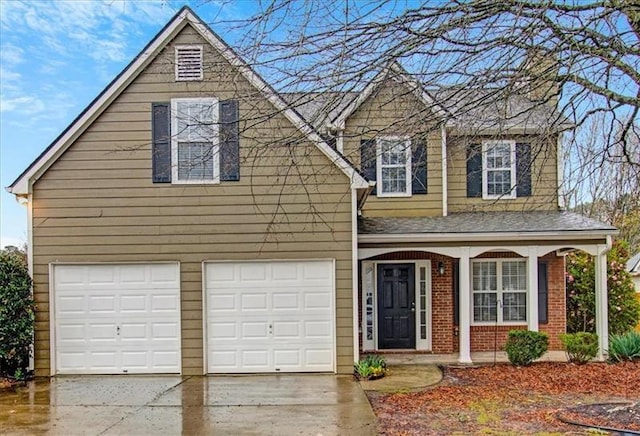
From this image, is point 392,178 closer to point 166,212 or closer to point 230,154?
point 230,154

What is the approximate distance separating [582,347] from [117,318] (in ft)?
29.8

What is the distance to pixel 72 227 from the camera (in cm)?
1048

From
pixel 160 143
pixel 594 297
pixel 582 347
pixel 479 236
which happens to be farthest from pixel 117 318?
pixel 594 297

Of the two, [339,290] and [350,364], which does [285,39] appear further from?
[350,364]

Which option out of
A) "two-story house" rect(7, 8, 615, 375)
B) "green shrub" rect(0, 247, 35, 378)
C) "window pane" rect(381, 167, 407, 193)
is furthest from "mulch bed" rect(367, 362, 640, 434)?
"green shrub" rect(0, 247, 35, 378)

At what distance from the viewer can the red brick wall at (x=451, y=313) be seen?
12.7 meters

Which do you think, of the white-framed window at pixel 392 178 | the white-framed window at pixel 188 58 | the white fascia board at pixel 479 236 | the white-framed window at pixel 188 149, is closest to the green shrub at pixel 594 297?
the white fascia board at pixel 479 236

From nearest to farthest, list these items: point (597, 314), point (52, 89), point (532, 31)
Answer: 1. point (532, 31)
2. point (597, 314)
3. point (52, 89)

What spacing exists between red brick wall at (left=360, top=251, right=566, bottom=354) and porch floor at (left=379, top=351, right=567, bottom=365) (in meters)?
0.26

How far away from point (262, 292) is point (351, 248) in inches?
74.8

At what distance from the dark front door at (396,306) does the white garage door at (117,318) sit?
4.84 meters

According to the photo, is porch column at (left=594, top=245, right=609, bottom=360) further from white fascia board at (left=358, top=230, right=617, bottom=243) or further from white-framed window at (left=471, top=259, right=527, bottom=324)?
white-framed window at (left=471, top=259, right=527, bottom=324)

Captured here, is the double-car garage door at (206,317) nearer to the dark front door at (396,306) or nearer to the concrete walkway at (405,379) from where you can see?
the concrete walkway at (405,379)

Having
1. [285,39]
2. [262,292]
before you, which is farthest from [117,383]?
[285,39]
